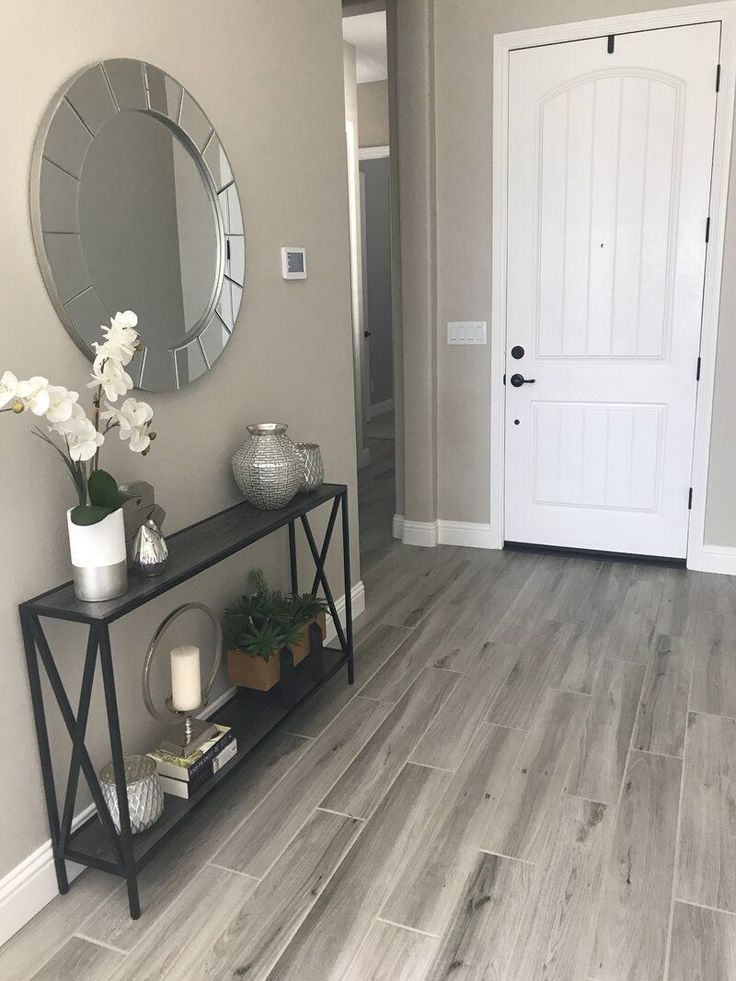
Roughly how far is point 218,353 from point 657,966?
1846mm

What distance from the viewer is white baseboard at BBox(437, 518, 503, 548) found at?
13.9 ft

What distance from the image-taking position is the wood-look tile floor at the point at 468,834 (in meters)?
1.72

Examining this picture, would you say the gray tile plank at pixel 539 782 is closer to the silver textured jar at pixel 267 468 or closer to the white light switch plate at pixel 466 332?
the silver textured jar at pixel 267 468

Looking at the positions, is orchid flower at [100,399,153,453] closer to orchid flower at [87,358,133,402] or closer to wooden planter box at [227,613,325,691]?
orchid flower at [87,358,133,402]

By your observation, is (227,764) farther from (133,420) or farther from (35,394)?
(35,394)

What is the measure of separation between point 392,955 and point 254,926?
31 cm

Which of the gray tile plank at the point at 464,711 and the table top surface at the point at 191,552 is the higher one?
the table top surface at the point at 191,552

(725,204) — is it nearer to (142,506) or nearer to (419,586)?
(419,586)

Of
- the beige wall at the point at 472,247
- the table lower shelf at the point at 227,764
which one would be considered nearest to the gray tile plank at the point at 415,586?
the beige wall at the point at 472,247

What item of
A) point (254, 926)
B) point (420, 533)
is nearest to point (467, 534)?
point (420, 533)

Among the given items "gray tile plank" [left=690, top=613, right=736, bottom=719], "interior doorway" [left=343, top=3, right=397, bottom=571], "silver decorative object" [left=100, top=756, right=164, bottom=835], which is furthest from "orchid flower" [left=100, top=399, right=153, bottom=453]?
"interior doorway" [left=343, top=3, right=397, bottom=571]

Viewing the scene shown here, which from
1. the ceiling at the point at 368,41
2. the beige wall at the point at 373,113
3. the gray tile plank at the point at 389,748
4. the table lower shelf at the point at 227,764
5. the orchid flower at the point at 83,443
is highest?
the ceiling at the point at 368,41

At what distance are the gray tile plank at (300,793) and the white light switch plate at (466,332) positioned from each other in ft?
6.50

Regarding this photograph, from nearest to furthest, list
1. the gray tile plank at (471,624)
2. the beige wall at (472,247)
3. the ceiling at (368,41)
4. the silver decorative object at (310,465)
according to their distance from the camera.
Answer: the silver decorative object at (310,465)
the gray tile plank at (471,624)
the beige wall at (472,247)
the ceiling at (368,41)
